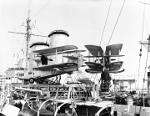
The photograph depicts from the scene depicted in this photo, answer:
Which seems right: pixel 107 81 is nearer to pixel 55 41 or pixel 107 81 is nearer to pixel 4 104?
pixel 4 104

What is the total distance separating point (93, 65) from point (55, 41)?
5041 mm

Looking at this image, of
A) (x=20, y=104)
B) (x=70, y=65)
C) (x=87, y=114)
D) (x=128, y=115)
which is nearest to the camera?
(x=128, y=115)

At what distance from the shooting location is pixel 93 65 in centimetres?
998

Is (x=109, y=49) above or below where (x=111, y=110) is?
above

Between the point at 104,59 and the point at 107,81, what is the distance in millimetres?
1309

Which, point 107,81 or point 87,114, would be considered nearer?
point 87,114

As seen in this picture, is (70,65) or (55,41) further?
(55,41)

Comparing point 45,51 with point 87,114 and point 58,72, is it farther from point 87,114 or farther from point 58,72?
point 87,114

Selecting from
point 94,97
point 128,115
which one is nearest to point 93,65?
point 94,97

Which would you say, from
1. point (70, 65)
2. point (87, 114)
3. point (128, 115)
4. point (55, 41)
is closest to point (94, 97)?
point (87, 114)

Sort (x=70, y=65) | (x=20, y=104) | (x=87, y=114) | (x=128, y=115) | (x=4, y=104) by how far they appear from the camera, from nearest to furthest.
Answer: (x=128, y=115), (x=87, y=114), (x=4, y=104), (x=20, y=104), (x=70, y=65)

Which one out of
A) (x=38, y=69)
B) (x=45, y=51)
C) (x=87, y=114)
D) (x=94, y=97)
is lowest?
(x=87, y=114)

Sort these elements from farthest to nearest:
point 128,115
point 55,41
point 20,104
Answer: point 55,41, point 20,104, point 128,115

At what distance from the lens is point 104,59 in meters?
9.95
